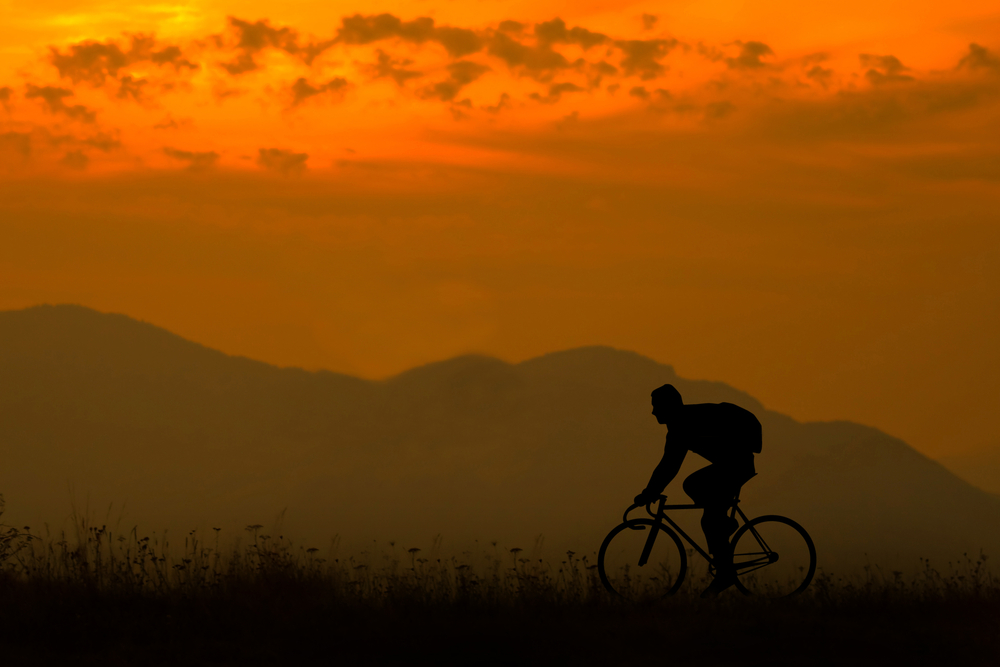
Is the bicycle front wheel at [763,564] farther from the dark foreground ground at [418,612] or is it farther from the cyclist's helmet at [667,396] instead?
the cyclist's helmet at [667,396]

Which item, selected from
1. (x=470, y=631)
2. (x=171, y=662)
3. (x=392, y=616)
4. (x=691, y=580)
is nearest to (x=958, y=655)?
(x=691, y=580)

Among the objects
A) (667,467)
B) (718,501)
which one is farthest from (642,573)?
(667,467)

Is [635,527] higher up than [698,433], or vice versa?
[698,433]

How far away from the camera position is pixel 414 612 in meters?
11.7

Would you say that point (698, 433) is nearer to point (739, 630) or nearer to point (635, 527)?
point (635, 527)

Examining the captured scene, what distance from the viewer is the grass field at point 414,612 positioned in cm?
1039

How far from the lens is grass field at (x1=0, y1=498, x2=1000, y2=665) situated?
1039 cm

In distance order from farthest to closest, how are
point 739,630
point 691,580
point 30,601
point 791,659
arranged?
point 691,580, point 30,601, point 739,630, point 791,659

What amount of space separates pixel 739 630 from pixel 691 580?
1.89m

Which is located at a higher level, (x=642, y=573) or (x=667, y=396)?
(x=667, y=396)

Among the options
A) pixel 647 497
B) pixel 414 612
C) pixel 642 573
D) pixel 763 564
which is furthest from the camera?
pixel 642 573

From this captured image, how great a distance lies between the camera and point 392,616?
1148cm

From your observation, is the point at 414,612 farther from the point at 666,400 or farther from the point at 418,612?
the point at 666,400

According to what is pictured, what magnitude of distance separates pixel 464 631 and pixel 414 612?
1.01 meters
